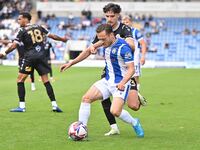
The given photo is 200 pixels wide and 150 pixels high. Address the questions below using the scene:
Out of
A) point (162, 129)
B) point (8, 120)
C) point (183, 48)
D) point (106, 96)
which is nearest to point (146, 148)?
point (106, 96)

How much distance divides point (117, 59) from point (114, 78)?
14.3 inches

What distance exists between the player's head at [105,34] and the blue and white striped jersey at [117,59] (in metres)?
0.12

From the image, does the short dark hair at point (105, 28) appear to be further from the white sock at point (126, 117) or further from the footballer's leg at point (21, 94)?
the footballer's leg at point (21, 94)

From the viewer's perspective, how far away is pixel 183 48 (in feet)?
170

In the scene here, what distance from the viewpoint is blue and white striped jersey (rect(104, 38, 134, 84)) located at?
Result: 10.1 metres

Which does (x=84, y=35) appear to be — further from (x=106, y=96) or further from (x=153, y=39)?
(x=106, y=96)

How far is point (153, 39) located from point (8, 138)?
4428 cm

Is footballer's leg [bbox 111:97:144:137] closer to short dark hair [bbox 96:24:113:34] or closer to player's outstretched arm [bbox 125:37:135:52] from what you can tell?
player's outstretched arm [bbox 125:37:135:52]

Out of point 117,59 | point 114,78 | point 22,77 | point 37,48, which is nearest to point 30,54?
point 37,48

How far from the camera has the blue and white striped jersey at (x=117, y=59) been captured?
1009 cm

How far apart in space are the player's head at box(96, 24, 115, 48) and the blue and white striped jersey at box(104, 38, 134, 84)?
12cm

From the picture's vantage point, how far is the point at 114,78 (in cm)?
1034

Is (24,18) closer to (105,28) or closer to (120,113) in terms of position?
(105,28)

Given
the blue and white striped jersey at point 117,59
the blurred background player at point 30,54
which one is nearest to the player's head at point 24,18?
the blurred background player at point 30,54
